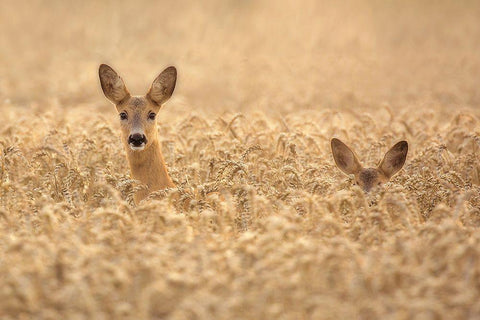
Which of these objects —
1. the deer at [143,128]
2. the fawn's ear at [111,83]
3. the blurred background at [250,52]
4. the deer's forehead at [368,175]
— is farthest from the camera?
the blurred background at [250,52]

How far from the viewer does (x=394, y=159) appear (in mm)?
7230

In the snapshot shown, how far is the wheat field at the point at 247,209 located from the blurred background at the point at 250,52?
0.17m

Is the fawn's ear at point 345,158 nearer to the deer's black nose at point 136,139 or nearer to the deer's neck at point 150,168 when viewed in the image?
the deer's neck at point 150,168

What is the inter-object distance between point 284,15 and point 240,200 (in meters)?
25.4

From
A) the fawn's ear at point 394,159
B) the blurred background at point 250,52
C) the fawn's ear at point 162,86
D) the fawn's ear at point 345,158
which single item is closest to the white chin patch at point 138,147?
the fawn's ear at point 162,86

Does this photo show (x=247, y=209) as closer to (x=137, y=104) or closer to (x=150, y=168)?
(x=150, y=168)

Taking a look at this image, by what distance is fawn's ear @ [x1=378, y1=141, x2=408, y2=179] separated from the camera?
718cm

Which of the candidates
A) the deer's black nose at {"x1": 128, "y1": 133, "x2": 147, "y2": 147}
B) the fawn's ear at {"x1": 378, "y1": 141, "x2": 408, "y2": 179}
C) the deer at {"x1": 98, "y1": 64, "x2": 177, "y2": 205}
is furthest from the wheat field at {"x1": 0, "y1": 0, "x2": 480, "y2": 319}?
the deer's black nose at {"x1": 128, "y1": 133, "x2": 147, "y2": 147}

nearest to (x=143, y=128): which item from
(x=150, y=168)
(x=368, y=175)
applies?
(x=150, y=168)

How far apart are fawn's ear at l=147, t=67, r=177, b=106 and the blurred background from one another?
499cm

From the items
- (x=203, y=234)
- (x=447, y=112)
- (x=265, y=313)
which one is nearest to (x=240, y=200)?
(x=203, y=234)

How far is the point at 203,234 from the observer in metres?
5.06

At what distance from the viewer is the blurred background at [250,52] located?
16.1 meters

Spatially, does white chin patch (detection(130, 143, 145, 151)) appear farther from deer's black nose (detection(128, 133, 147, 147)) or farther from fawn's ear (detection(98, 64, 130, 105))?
fawn's ear (detection(98, 64, 130, 105))
